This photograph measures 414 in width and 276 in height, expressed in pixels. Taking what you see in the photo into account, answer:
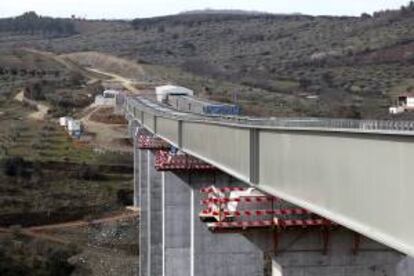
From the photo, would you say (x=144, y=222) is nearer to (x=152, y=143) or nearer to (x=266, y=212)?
(x=152, y=143)

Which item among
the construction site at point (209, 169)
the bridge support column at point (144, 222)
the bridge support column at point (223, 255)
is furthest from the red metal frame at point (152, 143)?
the bridge support column at point (223, 255)

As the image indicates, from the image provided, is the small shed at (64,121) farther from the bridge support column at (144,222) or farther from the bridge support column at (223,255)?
the bridge support column at (223,255)

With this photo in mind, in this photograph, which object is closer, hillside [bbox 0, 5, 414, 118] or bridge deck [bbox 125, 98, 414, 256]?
bridge deck [bbox 125, 98, 414, 256]

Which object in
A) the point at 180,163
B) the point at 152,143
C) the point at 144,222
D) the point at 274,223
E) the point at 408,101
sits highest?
the point at 274,223

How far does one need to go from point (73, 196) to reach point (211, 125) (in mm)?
50332

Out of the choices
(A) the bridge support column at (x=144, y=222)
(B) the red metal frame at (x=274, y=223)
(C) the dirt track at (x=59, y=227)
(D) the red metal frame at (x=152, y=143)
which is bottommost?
(C) the dirt track at (x=59, y=227)

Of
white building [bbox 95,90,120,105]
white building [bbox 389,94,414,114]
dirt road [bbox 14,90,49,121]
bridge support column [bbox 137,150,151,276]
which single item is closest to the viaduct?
white building [bbox 389,94,414,114]

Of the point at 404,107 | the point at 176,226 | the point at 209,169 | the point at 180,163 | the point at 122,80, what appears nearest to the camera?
the point at 209,169

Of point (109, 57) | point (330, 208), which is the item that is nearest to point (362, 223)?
point (330, 208)

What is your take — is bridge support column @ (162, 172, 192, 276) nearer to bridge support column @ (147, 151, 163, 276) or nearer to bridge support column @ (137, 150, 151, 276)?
bridge support column @ (147, 151, 163, 276)

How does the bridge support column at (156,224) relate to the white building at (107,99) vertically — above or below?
below

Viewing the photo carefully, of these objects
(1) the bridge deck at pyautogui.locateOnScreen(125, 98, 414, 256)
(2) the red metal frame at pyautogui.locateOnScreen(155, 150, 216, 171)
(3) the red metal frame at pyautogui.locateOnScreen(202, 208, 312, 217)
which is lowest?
(2) the red metal frame at pyautogui.locateOnScreen(155, 150, 216, 171)

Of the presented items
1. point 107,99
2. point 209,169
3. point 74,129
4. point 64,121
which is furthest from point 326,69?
point 209,169

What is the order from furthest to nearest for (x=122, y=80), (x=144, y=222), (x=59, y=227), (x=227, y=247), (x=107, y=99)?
(x=122, y=80) < (x=107, y=99) < (x=59, y=227) < (x=144, y=222) < (x=227, y=247)
